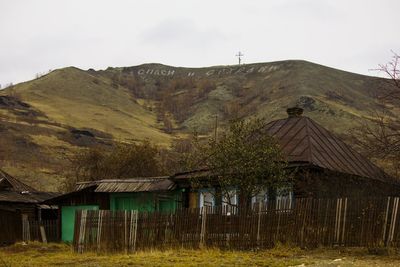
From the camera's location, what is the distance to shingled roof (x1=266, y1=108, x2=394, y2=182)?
76.9ft

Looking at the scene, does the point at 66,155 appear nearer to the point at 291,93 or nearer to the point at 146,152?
the point at 146,152

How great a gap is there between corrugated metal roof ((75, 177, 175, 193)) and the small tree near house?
15.9 ft

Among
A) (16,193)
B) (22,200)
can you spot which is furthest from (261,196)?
(16,193)

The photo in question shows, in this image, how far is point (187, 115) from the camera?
127 metres

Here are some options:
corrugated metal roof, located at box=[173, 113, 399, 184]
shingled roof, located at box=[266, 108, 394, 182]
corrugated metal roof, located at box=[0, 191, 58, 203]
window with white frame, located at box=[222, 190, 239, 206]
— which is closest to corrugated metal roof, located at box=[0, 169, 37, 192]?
corrugated metal roof, located at box=[0, 191, 58, 203]

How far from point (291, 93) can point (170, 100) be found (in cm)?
3981

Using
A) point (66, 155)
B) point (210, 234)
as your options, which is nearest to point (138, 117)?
point (66, 155)

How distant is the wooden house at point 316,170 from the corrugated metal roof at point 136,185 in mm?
898

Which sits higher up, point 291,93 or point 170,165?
point 291,93

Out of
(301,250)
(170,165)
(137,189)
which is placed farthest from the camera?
(170,165)

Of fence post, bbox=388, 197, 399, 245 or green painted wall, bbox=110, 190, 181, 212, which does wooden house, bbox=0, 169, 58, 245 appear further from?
fence post, bbox=388, 197, 399, 245

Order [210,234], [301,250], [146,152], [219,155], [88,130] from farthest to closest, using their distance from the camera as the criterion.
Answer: [88,130]
[146,152]
[219,155]
[210,234]
[301,250]

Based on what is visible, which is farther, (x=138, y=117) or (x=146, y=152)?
(x=138, y=117)

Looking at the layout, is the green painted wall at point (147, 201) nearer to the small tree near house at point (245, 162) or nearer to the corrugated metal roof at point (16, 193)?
the small tree near house at point (245, 162)
